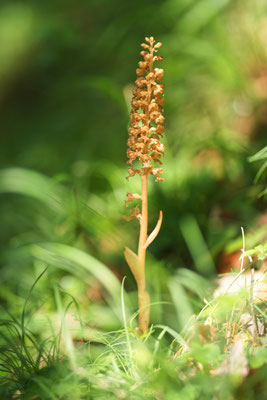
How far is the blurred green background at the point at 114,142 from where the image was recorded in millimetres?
2039

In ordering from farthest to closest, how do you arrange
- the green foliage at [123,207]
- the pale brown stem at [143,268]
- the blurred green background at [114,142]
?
the blurred green background at [114,142]
the pale brown stem at [143,268]
the green foliage at [123,207]

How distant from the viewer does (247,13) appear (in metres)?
3.27

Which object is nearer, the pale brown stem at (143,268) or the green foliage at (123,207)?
the green foliage at (123,207)

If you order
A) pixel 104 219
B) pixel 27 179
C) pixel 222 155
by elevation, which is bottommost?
pixel 104 219

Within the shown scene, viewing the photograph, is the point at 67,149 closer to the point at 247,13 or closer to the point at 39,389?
the point at 247,13

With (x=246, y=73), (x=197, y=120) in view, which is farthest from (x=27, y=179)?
(x=246, y=73)

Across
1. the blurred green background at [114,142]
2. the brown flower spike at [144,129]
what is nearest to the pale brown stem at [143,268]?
the brown flower spike at [144,129]

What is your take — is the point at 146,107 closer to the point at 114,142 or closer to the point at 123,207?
the point at 123,207

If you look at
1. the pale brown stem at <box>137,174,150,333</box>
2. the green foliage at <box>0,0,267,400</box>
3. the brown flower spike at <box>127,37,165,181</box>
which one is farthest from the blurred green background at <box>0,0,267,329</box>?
the brown flower spike at <box>127,37,165,181</box>

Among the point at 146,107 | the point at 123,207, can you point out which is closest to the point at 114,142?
the point at 123,207

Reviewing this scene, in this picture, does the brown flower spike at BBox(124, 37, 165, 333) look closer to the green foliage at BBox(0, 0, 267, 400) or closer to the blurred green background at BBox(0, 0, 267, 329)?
the green foliage at BBox(0, 0, 267, 400)

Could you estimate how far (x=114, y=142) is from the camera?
308 cm

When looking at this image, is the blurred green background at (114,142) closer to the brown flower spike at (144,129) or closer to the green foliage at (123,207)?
the green foliage at (123,207)

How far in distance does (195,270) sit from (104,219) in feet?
1.65
